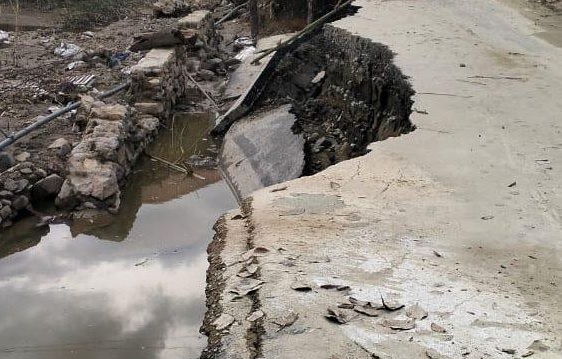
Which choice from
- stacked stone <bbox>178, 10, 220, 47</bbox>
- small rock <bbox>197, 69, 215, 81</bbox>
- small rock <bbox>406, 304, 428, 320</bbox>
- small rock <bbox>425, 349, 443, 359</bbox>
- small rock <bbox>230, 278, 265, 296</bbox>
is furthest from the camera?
stacked stone <bbox>178, 10, 220, 47</bbox>

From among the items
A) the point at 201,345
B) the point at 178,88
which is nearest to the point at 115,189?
the point at 201,345

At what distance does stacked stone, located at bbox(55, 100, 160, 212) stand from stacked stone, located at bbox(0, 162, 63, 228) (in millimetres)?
193

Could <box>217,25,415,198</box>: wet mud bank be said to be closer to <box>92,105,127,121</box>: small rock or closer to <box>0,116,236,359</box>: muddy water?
<box>0,116,236,359</box>: muddy water

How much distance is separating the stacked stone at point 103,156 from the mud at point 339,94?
171 cm

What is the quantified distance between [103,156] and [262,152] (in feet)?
5.68

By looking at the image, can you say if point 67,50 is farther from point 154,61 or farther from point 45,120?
point 45,120

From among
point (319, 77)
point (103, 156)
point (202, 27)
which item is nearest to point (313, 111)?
A: point (319, 77)

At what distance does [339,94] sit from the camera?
7.61m

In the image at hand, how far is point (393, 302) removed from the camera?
9.89ft

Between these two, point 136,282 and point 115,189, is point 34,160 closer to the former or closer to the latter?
point 115,189

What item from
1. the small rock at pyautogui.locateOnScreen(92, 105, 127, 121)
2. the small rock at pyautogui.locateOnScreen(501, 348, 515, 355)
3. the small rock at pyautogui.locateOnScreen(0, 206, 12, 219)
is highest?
the small rock at pyautogui.locateOnScreen(501, 348, 515, 355)

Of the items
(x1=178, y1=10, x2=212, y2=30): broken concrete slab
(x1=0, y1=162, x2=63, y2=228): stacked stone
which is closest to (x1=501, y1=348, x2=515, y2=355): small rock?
(x1=0, y1=162, x2=63, y2=228): stacked stone

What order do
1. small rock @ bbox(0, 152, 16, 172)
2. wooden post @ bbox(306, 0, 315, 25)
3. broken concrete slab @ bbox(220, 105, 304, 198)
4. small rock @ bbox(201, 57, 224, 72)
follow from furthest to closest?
small rock @ bbox(201, 57, 224, 72) < wooden post @ bbox(306, 0, 315, 25) < small rock @ bbox(0, 152, 16, 172) < broken concrete slab @ bbox(220, 105, 304, 198)

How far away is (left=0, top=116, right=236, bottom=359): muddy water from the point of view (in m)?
4.21
